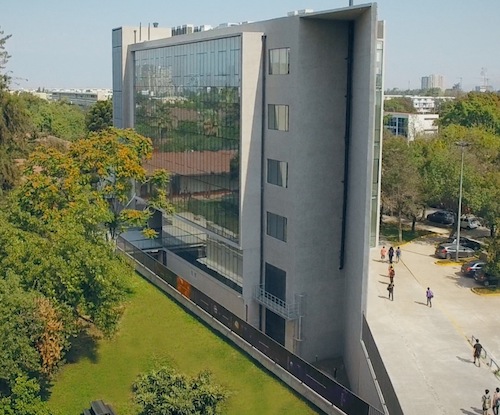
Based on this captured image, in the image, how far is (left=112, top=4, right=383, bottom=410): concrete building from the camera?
31.6 metres

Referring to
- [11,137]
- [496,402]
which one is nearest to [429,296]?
[496,402]

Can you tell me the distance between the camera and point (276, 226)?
35.7 m

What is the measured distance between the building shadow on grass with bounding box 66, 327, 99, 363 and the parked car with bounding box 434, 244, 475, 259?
2513 cm

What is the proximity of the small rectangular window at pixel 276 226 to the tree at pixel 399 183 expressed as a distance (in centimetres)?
1988

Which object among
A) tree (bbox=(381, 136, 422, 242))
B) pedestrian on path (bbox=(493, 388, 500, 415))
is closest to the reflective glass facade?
pedestrian on path (bbox=(493, 388, 500, 415))

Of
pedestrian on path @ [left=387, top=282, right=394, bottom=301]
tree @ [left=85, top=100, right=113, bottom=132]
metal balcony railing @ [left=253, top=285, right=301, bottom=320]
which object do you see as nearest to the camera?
metal balcony railing @ [left=253, top=285, right=301, bottom=320]

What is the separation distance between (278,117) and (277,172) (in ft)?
9.54

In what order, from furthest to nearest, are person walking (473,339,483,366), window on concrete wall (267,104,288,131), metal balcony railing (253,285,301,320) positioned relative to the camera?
metal balcony railing (253,285,301,320), window on concrete wall (267,104,288,131), person walking (473,339,483,366)

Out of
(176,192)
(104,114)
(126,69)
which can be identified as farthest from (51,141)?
(176,192)

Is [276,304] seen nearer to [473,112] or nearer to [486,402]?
[486,402]

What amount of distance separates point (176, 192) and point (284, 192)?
522 inches

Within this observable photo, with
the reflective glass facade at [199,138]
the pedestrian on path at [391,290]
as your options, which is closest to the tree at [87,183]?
the reflective glass facade at [199,138]

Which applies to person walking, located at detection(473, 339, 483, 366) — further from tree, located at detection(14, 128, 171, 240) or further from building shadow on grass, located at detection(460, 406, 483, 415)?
tree, located at detection(14, 128, 171, 240)

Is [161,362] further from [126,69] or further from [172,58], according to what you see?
[126,69]
